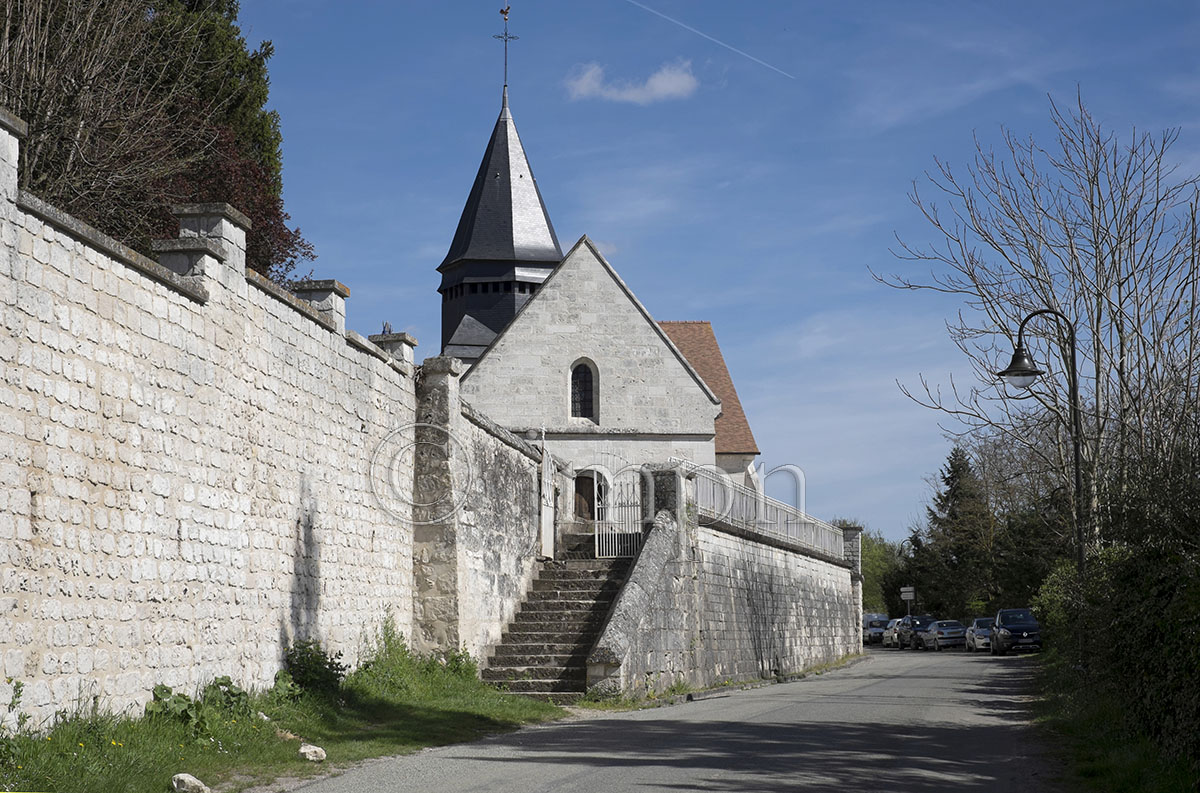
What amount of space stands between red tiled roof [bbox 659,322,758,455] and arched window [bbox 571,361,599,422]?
4829 mm

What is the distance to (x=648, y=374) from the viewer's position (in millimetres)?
33250

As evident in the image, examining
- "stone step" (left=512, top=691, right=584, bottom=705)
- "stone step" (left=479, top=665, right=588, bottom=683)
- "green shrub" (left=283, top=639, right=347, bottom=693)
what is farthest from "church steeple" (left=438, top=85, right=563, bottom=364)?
"green shrub" (left=283, top=639, right=347, bottom=693)

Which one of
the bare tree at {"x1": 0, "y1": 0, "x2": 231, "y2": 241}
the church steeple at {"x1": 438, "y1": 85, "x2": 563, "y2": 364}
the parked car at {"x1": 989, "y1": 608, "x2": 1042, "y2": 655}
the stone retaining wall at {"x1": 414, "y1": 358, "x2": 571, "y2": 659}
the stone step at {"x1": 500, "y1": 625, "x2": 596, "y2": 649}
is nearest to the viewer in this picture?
the bare tree at {"x1": 0, "y1": 0, "x2": 231, "y2": 241}

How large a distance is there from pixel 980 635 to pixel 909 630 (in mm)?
9619

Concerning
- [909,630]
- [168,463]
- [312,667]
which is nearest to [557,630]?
[312,667]

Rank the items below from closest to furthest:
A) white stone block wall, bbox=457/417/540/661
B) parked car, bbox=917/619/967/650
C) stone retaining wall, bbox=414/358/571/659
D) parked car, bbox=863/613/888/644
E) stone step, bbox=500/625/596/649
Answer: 1. stone retaining wall, bbox=414/358/571/659
2. white stone block wall, bbox=457/417/540/661
3. stone step, bbox=500/625/596/649
4. parked car, bbox=917/619/967/650
5. parked car, bbox=863/613/888/644

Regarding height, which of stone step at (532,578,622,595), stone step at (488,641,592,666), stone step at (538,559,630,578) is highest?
stone step at (538,559,630,578)

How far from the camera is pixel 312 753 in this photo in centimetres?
965

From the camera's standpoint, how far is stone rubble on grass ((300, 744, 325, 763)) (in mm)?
9602

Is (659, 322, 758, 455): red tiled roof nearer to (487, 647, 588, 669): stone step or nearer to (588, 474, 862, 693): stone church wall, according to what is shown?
(588, 474, 862, 693): stone church wall

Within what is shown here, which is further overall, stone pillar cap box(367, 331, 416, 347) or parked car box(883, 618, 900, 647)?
parked car box(883, 618, 900, 647)

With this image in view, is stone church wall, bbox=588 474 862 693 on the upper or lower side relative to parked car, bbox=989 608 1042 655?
upper

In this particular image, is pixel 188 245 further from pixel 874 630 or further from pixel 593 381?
pixel 874 630

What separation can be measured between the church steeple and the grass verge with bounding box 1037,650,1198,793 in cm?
3788
